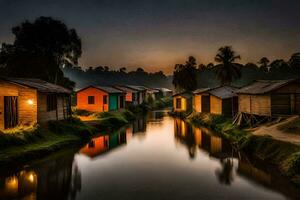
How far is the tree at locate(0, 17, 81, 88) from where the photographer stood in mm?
39406

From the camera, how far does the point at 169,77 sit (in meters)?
172

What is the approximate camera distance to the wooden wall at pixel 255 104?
23.7m

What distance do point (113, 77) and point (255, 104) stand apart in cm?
11194

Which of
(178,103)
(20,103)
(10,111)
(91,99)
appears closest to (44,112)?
(20,103)

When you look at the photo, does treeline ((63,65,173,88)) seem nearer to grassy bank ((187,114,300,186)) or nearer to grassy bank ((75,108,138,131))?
grassy bank ((75,108,138,131))

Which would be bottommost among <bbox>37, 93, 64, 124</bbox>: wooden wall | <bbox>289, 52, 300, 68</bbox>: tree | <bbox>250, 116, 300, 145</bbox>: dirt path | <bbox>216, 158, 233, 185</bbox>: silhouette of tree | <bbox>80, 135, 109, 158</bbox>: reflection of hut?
<bbox>216, 158, 233, 185</bbox>: silhouette of tree

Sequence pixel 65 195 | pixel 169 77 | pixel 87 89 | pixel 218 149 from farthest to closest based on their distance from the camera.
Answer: pixel 169 77
pixel 87 89
pixel 218 149
pixel 65 195

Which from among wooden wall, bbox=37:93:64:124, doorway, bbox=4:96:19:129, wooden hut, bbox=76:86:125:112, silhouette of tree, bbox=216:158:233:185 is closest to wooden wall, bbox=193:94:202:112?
wooden hut, bbox=76:86:125:112

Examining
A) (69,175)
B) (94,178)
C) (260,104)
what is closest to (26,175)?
(69,175)

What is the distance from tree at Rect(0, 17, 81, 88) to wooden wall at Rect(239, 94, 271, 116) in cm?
2700

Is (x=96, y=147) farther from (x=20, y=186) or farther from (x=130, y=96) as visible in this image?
(x=130, y=96)

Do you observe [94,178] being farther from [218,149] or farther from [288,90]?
[288,90]

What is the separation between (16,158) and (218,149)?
44.0ft

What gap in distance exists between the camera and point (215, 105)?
34750 mm
